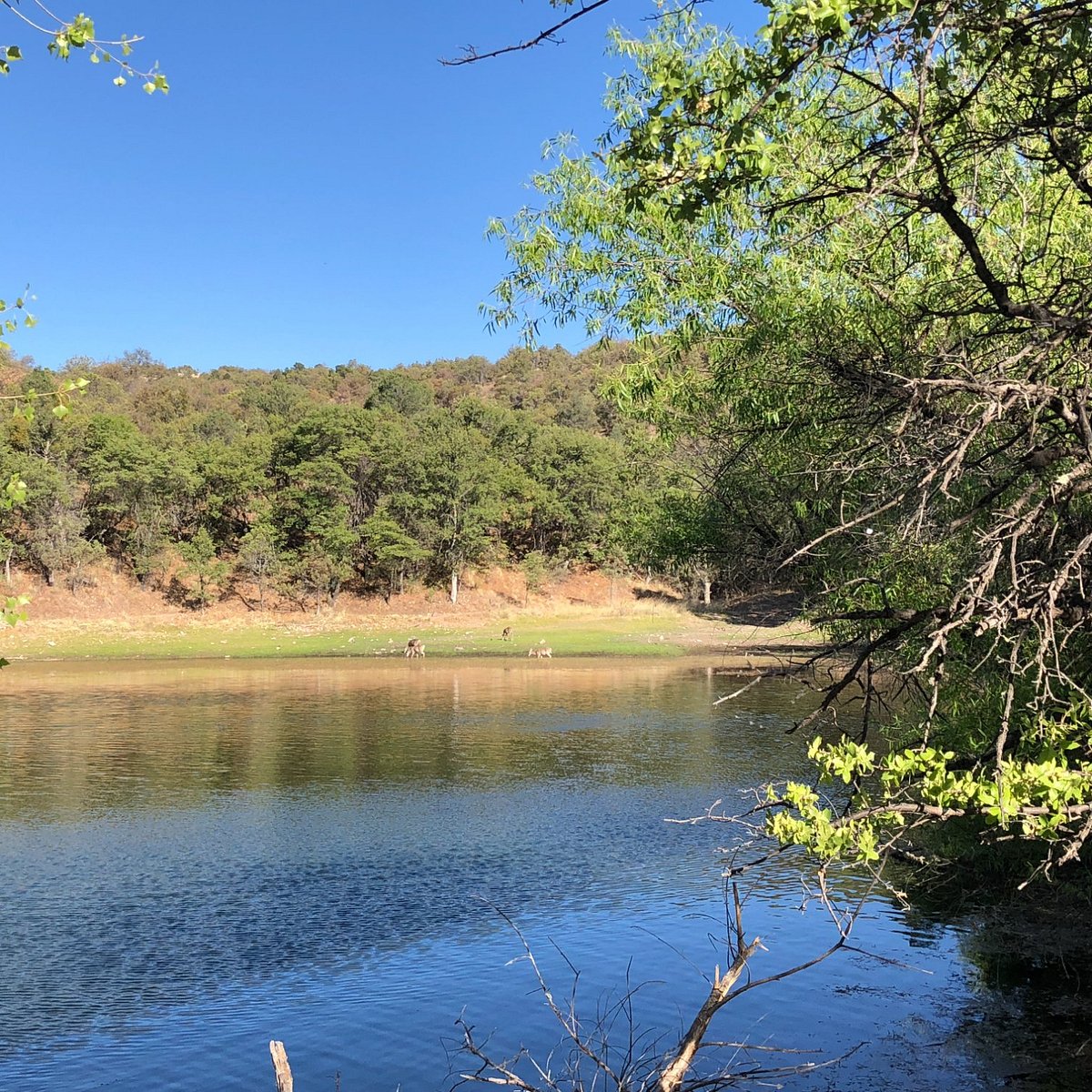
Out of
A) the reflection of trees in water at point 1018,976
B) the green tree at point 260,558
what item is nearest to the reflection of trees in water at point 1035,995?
the reflection of trees in water at point 1018,976

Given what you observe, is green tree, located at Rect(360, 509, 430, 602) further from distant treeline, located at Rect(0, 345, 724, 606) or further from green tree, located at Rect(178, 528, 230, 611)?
green tree, located at Rect(178, 528, 230, 611)

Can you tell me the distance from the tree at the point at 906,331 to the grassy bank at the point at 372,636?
29.6 metres

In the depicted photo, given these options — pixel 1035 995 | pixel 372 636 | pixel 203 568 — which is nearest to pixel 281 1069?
pixel 1035 995

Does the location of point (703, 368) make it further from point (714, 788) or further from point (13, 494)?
point (13, 494)

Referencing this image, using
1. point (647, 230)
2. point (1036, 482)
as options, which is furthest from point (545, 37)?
point (647, 230)

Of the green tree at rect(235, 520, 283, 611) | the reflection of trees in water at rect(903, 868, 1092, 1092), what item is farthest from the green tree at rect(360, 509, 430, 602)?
the reflection of trees in water at rect(903, 868, 1092, 1092)

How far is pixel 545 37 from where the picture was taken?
4277 mm

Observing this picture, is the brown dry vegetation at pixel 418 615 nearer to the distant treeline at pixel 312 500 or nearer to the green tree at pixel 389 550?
the distant treeline at pixel 312 500

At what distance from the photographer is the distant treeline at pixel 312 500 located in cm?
5444

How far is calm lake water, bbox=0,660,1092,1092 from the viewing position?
28.7 feet

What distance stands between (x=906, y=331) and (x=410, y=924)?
25.5 ft

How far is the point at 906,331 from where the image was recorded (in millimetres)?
8227

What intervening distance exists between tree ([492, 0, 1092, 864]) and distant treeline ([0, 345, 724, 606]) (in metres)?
38.2

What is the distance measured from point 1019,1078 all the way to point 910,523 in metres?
4.47
